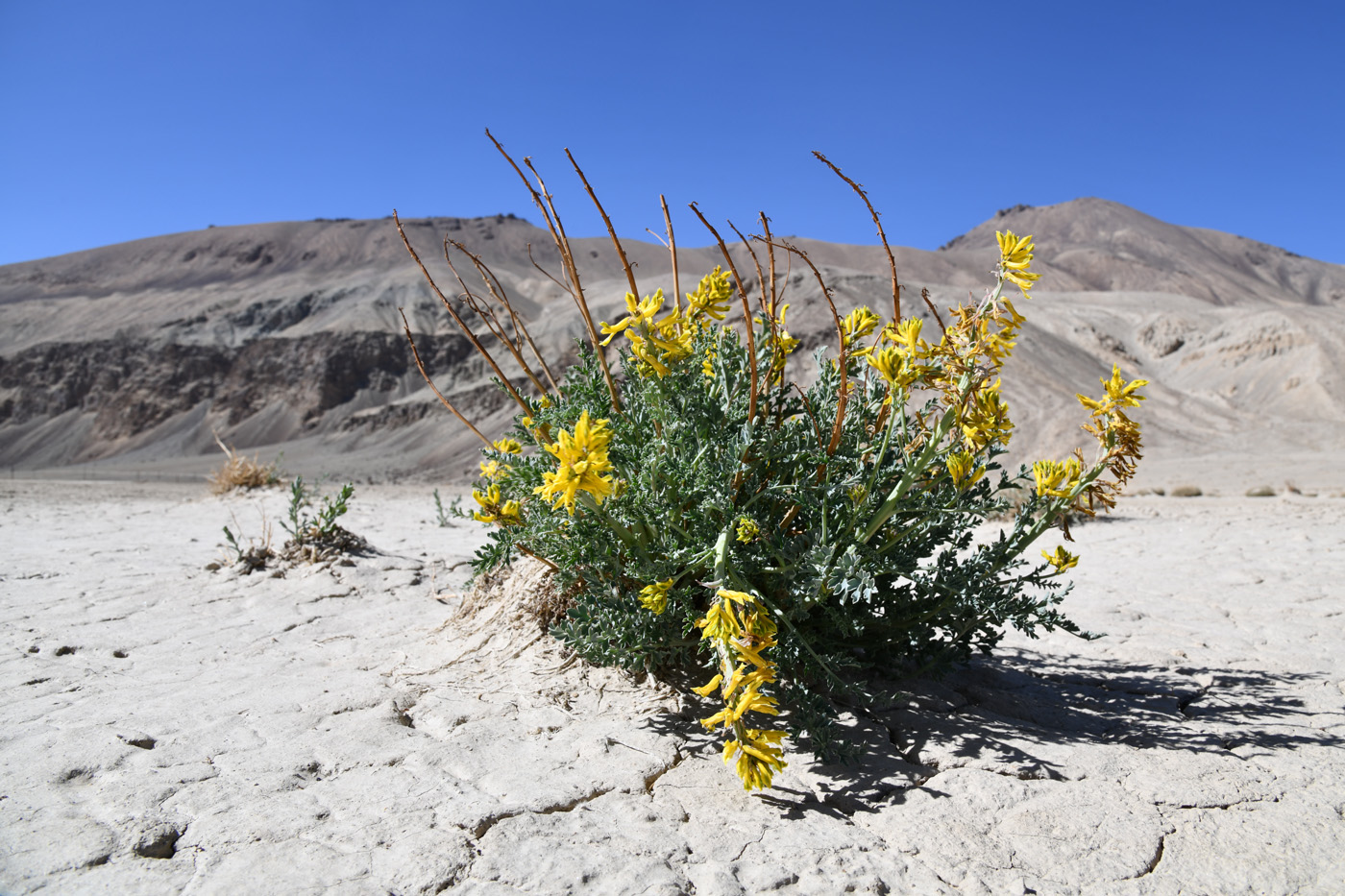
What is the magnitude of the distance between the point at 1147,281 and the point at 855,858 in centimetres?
6651

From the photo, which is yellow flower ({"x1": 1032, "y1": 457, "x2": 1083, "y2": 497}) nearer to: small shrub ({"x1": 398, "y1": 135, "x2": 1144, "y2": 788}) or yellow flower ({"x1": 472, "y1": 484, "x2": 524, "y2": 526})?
small shrub ({"x1": 398, "y1": 135, "x2": 1144, "y2": 788})

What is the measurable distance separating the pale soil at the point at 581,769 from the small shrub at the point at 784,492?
0.66 feet

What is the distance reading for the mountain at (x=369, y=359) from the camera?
19.6 m

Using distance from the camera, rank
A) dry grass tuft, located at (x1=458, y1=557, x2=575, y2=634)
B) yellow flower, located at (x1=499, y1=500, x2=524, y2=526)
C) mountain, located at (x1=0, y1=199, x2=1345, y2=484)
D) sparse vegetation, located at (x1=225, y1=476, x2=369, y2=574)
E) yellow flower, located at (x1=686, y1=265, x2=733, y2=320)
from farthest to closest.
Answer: mountain, located at (x1=0, y1=199, x2=1345, y2=484) < sparse vegetation, located at (x1=225, y1=476, x2=369, y2=574) < dry grass tuft, located at (x1=458, y1=557, x2=575, y2=634) < yellow flower, located at (x1=499, y1=500, x2=524, y2=526) < yellow flower, located at (x1=686, y1=265, x2=733, y2=320)

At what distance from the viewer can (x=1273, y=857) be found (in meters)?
1.64

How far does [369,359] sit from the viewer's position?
3050cm

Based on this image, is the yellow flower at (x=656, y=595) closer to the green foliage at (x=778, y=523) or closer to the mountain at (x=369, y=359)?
the green foliage at (x=778, y=523)

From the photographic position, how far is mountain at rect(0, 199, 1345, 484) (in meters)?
19.6

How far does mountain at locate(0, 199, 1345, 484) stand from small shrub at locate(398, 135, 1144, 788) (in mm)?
8996

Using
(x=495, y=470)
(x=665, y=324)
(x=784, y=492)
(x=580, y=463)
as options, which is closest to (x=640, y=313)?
(x=665, y=324)

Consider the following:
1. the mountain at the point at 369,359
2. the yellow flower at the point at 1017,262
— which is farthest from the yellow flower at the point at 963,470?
the mountain at the point at 369,359

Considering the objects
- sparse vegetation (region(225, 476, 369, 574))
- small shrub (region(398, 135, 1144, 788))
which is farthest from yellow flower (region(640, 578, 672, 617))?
sparse vegetation (region(225, 476, 369, 574))

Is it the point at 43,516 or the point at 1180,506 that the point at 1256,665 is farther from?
the point at 43,516

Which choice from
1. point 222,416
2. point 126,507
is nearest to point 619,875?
point 126,507
